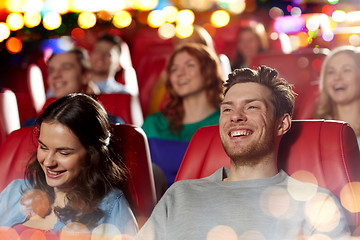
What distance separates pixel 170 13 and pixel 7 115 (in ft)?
14.1

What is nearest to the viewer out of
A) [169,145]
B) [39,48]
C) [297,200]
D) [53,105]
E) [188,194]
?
[297,200]

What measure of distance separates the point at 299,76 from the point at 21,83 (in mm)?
3143

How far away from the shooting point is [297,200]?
1532 mm

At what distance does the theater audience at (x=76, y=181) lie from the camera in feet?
5.41

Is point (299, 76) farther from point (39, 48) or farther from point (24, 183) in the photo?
point (39, 48)

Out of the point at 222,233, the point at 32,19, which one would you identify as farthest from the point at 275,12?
the point at 222,233

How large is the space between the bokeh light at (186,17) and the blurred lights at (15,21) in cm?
185

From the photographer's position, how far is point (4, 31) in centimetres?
569

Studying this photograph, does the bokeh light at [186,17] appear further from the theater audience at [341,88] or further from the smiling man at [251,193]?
the smiling man at [251,193]

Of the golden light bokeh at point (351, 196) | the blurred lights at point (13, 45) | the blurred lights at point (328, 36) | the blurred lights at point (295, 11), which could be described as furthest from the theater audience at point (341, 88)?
the blurred lights at point (13, 45)

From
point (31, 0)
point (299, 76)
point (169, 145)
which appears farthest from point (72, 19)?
point (169, 145)

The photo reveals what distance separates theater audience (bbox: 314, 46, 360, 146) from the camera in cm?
249

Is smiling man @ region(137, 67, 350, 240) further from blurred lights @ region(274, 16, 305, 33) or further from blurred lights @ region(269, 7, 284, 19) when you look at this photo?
blurred lights @ region(269, 7, 284, 19)

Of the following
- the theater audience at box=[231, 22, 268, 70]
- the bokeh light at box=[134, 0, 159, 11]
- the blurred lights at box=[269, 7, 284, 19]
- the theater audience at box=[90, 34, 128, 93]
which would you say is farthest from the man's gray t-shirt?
the bokeh light at box=[134, 0, 159, 11]
